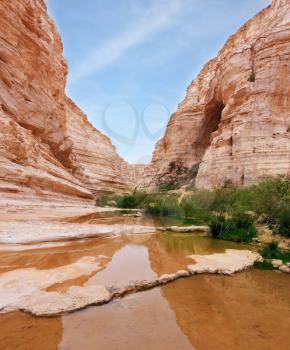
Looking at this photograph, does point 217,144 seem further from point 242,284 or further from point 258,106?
point 242,284

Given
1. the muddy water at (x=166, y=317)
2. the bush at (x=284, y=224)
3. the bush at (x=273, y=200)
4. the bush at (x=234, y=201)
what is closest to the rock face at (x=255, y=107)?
the bush at (x=234, y=201)

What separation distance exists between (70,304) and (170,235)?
6768 millimetres

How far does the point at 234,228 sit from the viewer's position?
898 cm

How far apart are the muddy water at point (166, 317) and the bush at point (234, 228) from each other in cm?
349

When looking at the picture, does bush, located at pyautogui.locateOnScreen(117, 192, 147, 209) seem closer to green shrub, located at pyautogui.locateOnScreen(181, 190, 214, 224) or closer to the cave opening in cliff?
the cave opening in cliff

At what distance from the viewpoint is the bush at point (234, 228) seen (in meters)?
8.59

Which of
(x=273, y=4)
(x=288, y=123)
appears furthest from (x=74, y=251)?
(x=273, y=4)

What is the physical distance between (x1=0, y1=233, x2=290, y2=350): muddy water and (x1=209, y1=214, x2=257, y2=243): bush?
3.49 m

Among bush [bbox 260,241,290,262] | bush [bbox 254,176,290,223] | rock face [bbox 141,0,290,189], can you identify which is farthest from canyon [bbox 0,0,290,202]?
bush [bbox 260,241,290,262]

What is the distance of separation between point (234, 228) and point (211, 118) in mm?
20679

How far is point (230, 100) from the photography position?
65.3ft

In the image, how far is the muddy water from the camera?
98.7 inches

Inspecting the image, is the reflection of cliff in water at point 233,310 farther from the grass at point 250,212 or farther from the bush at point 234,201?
the bush at point 234,201

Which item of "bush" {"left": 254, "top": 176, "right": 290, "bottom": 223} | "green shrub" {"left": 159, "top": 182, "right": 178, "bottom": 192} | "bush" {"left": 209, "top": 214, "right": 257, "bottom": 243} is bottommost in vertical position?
"bush" {"left": 209, "top": 214, "right": 257, "bottom": 243}
